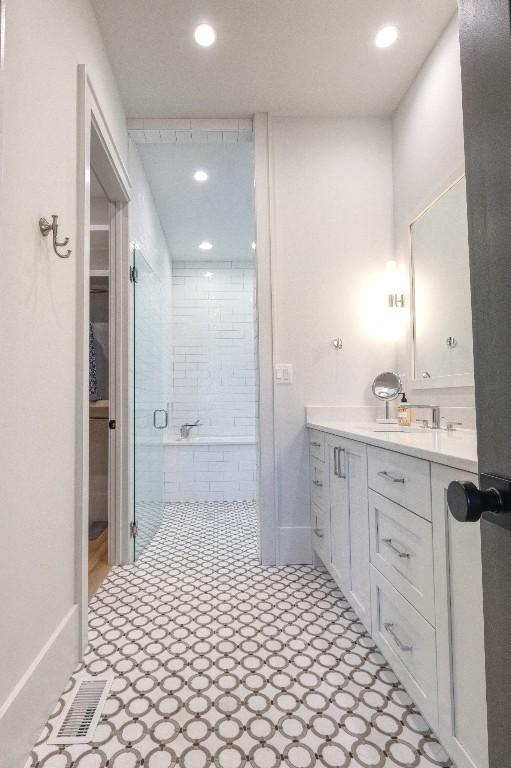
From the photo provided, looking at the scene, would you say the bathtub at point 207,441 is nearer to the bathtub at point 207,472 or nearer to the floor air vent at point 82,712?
the bathtub at point 207,472

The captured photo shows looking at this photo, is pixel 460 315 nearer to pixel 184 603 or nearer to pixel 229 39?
pixel 229 39

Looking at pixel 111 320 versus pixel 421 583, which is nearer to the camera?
pixel 421 583

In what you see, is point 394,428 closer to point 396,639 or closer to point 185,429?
point 396,639

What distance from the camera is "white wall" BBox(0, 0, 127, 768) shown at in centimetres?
113

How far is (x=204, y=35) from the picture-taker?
206 cm

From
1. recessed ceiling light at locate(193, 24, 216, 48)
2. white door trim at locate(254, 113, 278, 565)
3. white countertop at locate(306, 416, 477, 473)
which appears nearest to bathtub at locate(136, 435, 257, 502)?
white door trim at locate(254, 113, 278, 565)

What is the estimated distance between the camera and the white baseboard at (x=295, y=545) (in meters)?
2.57

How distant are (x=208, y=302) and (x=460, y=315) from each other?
3389 millimetres

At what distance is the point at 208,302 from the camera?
195 inches

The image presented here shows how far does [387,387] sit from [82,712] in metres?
2.08

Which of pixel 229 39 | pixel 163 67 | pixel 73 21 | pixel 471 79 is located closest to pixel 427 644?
pixel 471 79

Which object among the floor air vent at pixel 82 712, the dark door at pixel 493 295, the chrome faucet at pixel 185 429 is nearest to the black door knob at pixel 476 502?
the dark door at pixel 493 295

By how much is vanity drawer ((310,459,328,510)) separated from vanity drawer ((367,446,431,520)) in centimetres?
67

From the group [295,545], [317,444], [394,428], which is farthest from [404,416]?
[295,545]
